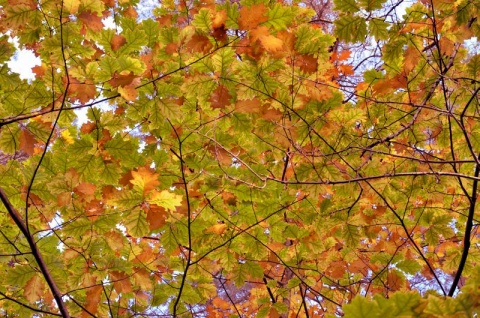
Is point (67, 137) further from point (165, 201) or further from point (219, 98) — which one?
point (165, 201)

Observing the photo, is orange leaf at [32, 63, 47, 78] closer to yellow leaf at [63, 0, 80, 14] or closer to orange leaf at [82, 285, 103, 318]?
yellow leaf at [63, 0, 80, 14]

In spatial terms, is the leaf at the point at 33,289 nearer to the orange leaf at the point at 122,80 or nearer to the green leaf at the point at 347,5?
the orange leaf at the point at 122,80

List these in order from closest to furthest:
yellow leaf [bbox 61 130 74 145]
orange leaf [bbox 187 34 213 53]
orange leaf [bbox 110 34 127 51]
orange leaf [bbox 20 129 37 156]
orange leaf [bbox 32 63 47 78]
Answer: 1. orange leaf [bbox 187 34 213 53]
2. orange leaf [bbox 110 34 127 51]
3. orange leaf [bbox 20 129 37 156]
4. yellow leaf [bbox 61 130 74 145]
5. orange leaf [bbox 32 63 47 78]

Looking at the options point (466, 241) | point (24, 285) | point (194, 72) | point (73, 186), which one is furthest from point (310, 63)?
point (24, 285)

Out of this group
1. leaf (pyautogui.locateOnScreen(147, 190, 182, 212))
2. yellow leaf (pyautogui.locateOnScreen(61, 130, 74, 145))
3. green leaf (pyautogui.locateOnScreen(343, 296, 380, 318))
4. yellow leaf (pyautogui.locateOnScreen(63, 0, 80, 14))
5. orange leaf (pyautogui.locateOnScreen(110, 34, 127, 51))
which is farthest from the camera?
yellow leaf (pyautogui.locateOnScreen(61, 130, 74, 145))

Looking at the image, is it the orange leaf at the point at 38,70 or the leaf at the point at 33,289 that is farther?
the orange leaf at the point at 38,70

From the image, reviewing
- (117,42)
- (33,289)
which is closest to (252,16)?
(117,42)

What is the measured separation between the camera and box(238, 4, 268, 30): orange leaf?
1579 millimetres

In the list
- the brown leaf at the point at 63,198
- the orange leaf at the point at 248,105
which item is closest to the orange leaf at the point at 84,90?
the brown leaf at the point at 63,198

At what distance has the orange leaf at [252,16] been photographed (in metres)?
1.58

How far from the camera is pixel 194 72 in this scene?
215 cm

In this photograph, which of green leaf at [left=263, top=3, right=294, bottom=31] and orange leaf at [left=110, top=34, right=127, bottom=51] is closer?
green leaf at [left=263, top=3, right=294, bottom=31]

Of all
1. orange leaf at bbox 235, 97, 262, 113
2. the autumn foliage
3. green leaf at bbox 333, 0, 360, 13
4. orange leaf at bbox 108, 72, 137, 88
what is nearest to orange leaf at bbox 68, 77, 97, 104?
the autumn foliage

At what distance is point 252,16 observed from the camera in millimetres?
1596
